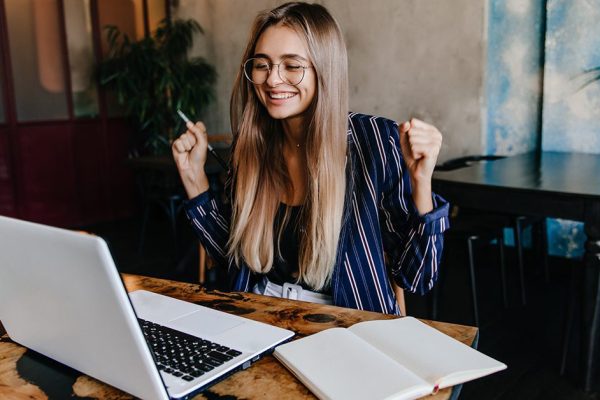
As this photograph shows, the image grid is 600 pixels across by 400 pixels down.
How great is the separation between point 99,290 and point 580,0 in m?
3.29

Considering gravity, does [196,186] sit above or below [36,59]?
below

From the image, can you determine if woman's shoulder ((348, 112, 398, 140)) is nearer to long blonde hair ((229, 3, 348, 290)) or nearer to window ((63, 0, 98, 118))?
long blonde hair ((229, 3, 348, 290))

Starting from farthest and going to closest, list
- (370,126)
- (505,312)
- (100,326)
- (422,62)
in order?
(422,62)
(505,312)
(370,126)
(100,326)

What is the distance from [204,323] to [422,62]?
3.24 m

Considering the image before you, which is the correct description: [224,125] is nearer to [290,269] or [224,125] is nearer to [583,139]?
[583,139]

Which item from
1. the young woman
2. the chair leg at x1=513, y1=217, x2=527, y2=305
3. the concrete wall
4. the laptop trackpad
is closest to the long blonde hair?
the young woman

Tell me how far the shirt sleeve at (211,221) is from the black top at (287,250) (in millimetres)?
187

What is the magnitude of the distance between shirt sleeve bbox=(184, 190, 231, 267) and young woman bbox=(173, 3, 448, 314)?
0.23 feet

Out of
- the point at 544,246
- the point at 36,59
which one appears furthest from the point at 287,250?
the point at 36,59

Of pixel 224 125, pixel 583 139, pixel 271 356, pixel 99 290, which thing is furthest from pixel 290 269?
pixel 224 125

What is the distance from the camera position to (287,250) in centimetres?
141

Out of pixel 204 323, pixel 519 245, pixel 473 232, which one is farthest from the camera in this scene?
pixel 519 245

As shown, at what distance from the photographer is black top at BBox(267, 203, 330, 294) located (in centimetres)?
139

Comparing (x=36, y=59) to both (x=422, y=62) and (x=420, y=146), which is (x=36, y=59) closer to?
(x=422, y=62)
